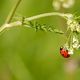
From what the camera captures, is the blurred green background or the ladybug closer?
the ladybug

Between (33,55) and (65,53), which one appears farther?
(33,55)

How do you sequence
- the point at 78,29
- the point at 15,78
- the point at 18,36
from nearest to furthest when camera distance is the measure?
the point at 78,29 → the point at 15,78 → the point at 18,36

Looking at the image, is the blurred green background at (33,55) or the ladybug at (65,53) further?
the blurred green background at (33,55)

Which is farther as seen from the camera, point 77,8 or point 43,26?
point 77,8

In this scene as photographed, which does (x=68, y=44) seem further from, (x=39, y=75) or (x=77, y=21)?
(x=39, y=75)

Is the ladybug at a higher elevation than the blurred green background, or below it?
below

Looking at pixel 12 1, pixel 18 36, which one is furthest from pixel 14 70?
pixel 12 1

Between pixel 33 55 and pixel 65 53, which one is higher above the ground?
pixel 33 55

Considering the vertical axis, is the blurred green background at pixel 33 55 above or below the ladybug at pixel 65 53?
above
